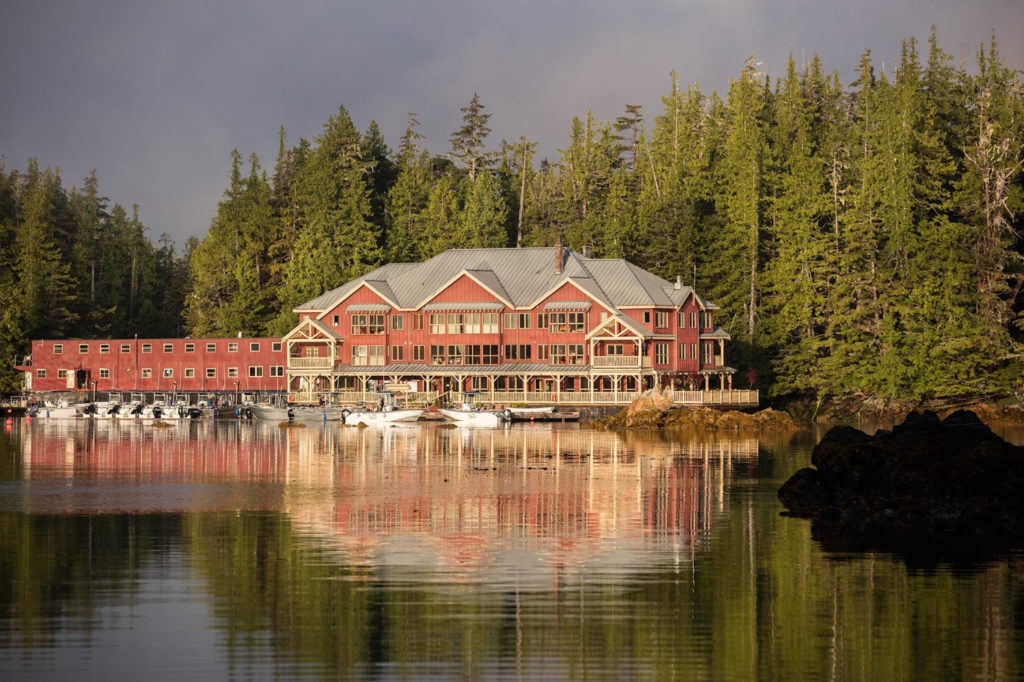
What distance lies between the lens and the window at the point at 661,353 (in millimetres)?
85062

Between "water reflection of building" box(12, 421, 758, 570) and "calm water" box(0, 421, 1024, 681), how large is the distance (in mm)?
191

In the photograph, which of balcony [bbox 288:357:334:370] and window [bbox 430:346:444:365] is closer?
window [bbox 430:346:444:365]

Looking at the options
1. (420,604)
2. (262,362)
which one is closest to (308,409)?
(262,362)

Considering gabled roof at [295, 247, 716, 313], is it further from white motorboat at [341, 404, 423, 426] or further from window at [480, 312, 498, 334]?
white motorboat at [341, 404, 423, 426]

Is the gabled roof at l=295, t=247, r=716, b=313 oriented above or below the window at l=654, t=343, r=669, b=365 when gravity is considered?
above

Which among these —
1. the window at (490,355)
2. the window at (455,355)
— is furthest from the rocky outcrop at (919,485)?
the window at (455,355)

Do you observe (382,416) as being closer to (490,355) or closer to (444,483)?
(490,355)

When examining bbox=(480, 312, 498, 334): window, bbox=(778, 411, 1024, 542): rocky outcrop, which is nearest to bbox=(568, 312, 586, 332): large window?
bbox=(480, 312, 498, 334): window

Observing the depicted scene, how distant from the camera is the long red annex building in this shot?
85000 millimetres

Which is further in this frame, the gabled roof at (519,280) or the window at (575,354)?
the gabled roof at (519,280)

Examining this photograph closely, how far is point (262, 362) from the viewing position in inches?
3829

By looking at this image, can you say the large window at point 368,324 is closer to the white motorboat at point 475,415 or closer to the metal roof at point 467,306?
the metal roof at point 467,306

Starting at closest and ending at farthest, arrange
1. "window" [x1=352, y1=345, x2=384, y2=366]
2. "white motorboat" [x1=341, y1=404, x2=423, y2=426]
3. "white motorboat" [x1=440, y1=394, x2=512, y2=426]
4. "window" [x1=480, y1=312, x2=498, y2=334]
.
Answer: "white motorboat" [x1=440, y1=394, x2=512, y2=426]
"white motorboat" [x1=341, y1=404, x2=423, y2=426]
"window" [x1=480, y1=312, x2=498, y2=334]
"window" [x1=352, y1=345, x2=384, y2=366]

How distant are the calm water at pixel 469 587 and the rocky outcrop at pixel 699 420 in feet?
105
